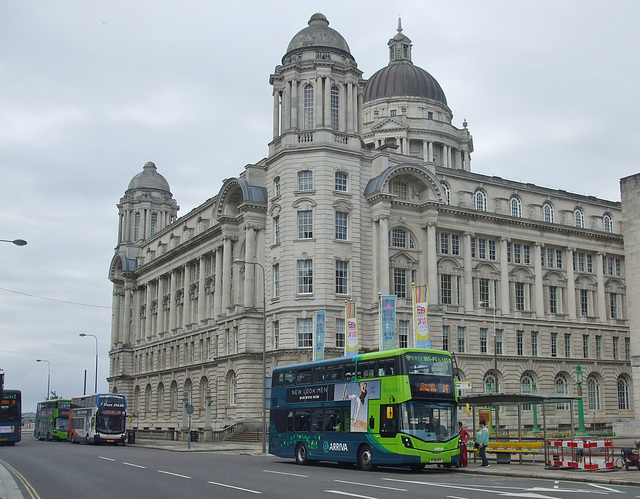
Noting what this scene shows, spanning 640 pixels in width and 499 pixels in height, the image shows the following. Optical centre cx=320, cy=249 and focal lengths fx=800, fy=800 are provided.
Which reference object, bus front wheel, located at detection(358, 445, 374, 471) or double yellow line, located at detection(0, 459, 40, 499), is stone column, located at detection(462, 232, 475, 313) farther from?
double yellow line, located at detection(0, 459, 40, 499)

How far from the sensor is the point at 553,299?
7500cm

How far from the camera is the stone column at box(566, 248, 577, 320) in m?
75.0

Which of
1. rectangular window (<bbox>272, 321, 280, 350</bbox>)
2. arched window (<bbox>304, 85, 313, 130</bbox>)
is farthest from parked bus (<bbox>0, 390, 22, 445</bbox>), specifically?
arched window (<bbox>304, 85, 313, 130</bbox>)

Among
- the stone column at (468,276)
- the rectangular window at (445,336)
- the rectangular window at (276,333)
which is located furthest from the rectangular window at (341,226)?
the stone column at (468,276)

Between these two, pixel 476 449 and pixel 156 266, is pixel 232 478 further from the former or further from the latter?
pixel 156 266

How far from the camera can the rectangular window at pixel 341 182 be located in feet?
208

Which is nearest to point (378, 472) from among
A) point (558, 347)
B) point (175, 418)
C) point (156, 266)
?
point (558, 347)

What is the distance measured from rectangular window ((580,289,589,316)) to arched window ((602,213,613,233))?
7.51m

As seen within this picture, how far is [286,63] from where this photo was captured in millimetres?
65875

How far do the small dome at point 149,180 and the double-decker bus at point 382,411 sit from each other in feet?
255

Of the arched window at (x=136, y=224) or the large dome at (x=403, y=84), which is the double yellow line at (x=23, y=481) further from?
the large dome at (x=403, y=84)

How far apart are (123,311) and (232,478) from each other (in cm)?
8066

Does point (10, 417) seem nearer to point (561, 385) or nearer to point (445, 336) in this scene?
point (445, 336)

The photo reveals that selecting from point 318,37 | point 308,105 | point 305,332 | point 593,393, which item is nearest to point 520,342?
point 593,393
